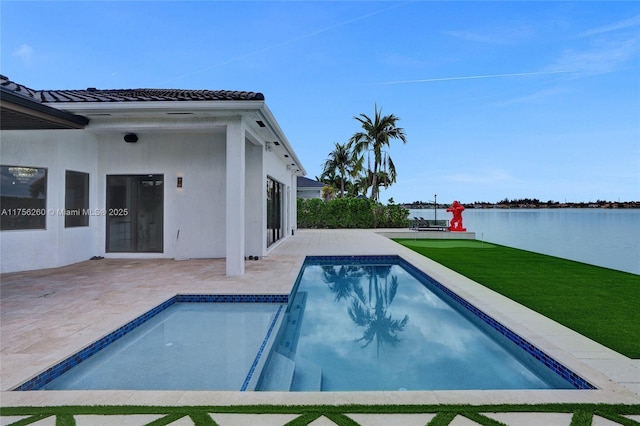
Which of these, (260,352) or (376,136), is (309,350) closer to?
(260,352)

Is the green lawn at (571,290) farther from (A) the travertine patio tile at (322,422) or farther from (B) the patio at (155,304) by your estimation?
(A) the travertine patio tile at (322,422)

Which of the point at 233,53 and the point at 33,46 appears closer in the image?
the point at 33,46

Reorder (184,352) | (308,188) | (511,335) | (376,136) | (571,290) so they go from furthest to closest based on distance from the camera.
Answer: (308,188) → (376,136) → (571,290) → (511,335) → (184,352)

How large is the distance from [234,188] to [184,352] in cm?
397

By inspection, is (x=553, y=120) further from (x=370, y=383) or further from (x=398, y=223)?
(x=370, y=383)

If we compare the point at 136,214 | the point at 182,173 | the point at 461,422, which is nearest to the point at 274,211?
the point at 182,173

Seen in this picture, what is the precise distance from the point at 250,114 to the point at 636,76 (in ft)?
68.6

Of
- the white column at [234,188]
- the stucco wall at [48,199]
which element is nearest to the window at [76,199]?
the stucco wall at [48,199]

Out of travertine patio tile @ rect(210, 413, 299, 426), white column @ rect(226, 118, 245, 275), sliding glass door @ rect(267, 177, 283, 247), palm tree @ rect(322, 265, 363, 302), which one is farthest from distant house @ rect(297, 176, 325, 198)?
travertine patio tile @ rect(210, 413, 299, 426)

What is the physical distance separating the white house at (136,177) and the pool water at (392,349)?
281 cm

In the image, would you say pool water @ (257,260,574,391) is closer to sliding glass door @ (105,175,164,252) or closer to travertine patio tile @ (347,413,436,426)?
travertine patio tile @ (347,413,436,426)

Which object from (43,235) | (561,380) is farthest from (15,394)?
(43,235)

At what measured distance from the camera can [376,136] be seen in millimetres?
27000

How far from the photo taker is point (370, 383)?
3.84m
